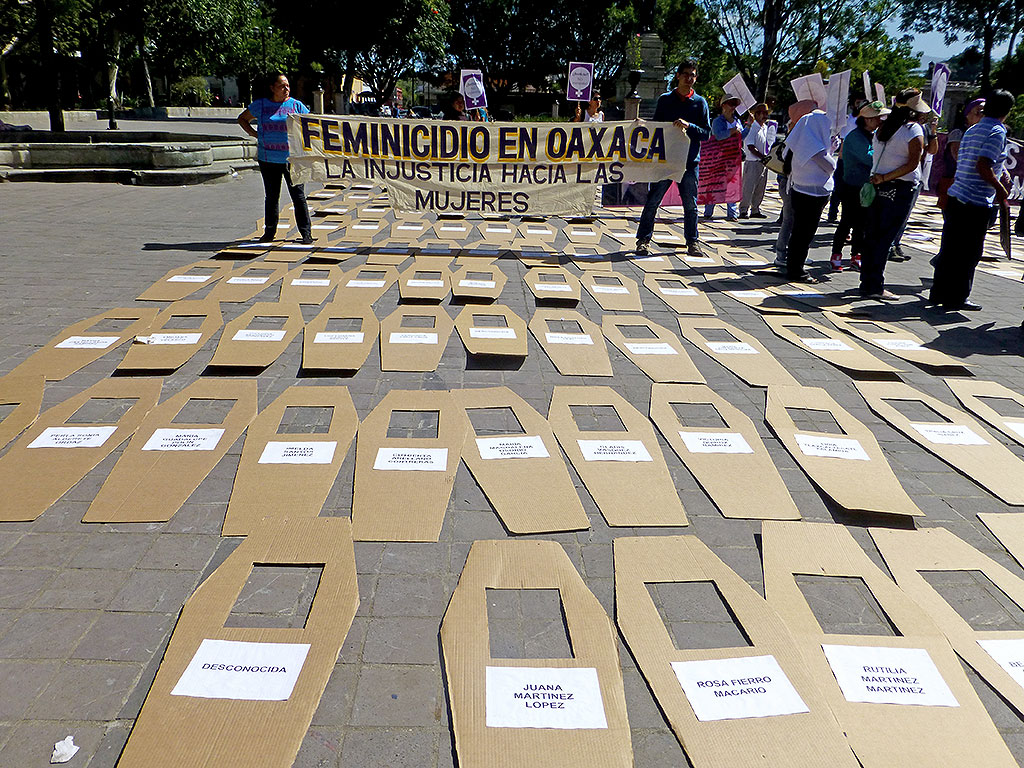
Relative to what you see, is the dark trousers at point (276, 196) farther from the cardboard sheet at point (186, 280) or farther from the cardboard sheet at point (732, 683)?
the cardboard sheet at point (732, 683)

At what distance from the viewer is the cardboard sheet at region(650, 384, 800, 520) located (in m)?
2.86

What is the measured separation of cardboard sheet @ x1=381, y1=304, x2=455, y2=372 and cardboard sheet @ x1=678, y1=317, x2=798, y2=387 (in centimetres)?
177

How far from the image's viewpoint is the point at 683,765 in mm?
1702

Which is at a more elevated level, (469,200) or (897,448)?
(469,200)

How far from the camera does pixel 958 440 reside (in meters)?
3.53

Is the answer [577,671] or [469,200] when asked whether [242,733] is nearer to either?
[577,671]

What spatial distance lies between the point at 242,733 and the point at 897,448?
3.13 metres

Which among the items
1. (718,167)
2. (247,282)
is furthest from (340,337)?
(718,167)

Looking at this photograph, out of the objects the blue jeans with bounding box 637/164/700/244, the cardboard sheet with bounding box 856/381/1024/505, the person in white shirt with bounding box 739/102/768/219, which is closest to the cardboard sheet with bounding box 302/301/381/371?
the cardboard sheet with bounding box 856/381/1024/505

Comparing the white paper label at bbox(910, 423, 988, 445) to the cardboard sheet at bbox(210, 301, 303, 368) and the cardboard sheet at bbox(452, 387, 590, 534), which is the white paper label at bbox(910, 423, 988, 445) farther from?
the cardboard sheet at bbox(210, 301, 303, 368)

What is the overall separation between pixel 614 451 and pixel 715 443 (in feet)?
1.71

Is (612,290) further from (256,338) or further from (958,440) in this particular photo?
(958,440)

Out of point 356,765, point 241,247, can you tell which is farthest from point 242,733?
point 241,247

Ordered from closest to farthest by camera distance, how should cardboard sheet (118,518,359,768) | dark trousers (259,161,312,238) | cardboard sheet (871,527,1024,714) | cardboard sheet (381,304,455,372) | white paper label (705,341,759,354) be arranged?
cardboard sheet (118,518,359,768), cardboard sheet (871,527,1024,714), cardboard sheet (381,304,455,372), white paper label (705,341,759,354), dark trousers (259,161,312,238)
